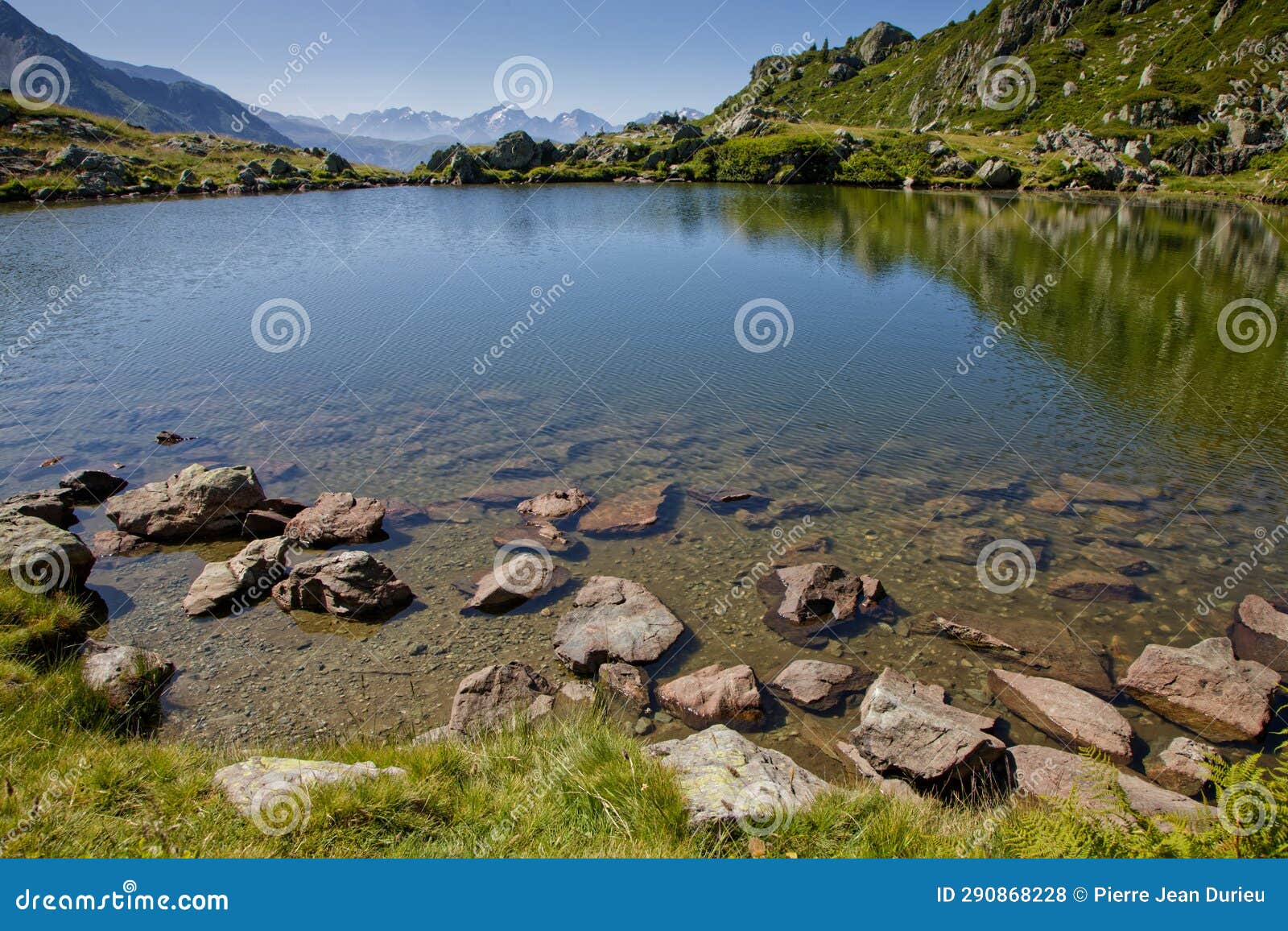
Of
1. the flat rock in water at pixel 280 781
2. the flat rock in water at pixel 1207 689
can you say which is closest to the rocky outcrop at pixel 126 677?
the flat rock in water at pixel 280 781

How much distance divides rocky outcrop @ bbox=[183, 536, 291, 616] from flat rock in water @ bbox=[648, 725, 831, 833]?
10.0m

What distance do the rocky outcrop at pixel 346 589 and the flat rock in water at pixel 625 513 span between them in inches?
186

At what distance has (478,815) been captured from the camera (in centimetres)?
664

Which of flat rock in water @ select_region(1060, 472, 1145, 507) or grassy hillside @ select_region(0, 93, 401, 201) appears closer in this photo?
flat rock in water @ select_region(1060, 472, 1145, 507)

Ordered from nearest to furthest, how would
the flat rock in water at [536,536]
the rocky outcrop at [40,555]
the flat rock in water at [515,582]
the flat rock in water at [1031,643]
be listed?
the flat rock in water at [1031,643] → the rocky outcrop at [40,555] → the flat rock in water at [515,582] → the flat rock in water at [536,536]

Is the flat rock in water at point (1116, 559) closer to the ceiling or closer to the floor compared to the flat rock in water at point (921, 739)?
closer to the ceiling

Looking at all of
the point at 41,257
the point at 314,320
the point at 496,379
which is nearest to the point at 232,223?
the point at 41,257

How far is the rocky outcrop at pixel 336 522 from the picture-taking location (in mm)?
16031

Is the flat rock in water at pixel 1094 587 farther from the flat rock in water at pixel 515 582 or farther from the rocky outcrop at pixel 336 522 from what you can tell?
the rocky outcrop at pixel 336 522

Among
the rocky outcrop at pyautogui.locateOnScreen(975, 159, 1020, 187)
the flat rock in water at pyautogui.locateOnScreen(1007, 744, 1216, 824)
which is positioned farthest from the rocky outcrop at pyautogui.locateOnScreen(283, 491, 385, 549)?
the rocky outcrop at pyautogui.locateOnScreen(975, 159, 1020, 187)

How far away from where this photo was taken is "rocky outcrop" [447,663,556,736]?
10.2m

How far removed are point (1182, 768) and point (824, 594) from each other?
5.97m

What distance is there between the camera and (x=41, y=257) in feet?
148

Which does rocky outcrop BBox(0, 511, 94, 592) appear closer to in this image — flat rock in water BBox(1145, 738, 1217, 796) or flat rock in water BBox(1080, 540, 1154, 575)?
flat rock in water BBox(1145, 738, 1217, 796)
